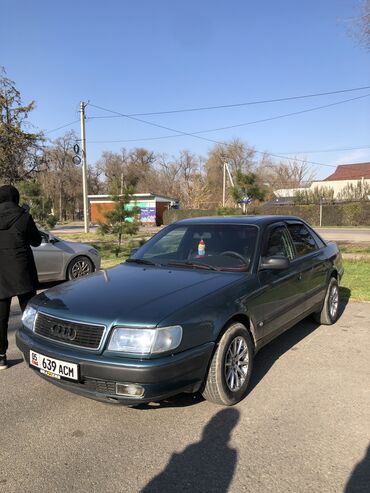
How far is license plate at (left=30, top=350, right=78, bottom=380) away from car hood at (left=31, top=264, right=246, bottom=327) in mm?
333

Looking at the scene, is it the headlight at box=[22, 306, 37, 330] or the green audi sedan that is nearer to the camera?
the green audi sedan

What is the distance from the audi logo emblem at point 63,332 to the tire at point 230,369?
1084mm

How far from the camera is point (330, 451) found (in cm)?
297

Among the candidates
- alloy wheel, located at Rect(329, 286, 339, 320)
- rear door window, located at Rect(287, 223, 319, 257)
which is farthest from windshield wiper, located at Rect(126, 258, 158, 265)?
alloy wheel, located at Rect(329, 286, 339, 320)

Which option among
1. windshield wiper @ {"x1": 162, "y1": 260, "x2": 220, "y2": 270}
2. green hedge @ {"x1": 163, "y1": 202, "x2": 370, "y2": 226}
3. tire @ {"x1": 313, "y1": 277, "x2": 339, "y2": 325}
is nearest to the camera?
windshield wiper @ {"x1": 162, "y1": 260, "x2": 220, "y2": 270}

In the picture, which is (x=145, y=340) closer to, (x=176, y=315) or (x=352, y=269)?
(x=176, y=315)

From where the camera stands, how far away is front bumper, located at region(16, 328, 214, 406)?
2.97m

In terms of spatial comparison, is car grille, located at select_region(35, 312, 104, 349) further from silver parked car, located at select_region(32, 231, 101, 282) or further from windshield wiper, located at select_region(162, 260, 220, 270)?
silver parked car, located at select_region(32, 231, 101, 282)

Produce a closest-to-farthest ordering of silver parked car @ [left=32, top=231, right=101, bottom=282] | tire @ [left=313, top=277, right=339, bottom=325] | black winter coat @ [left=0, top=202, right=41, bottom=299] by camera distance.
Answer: black winter coat @ [left=0, top=202, right=41, bottom=299]
tire @ [left=313, top=277, right=339, bottom=325]
silver parked car @ [left=32, top=231, right=101, bottom=282]

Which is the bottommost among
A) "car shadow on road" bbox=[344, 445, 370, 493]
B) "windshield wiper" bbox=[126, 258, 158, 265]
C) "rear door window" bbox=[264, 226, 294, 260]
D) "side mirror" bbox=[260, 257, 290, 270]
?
"car shadow on road" bbox=[344, 445, 370, 493]

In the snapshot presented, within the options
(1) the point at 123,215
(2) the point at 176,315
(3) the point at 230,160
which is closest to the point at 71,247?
(1) the point at 123,215

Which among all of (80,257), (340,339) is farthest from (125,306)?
(80,257)

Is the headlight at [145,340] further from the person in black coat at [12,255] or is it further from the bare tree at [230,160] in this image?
the bare tree at [230,160]

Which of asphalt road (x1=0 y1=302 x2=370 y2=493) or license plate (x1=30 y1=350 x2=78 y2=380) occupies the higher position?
license plate (x1=30 y1=350 x2=78 y2=380)
